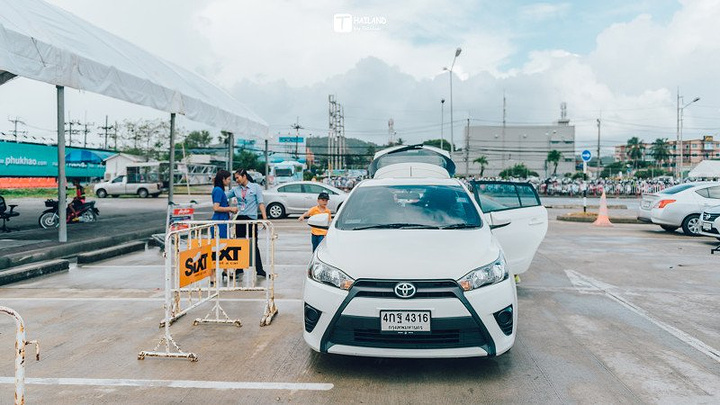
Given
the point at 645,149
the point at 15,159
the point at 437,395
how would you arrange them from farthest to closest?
the point at 645,149, the point at 15,159, the point at 437,395

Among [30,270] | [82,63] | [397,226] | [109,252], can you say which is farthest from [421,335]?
[82,63]

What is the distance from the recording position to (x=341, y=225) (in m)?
5.30

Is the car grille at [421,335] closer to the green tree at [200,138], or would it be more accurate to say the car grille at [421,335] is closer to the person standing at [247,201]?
the person standing at [247,201]

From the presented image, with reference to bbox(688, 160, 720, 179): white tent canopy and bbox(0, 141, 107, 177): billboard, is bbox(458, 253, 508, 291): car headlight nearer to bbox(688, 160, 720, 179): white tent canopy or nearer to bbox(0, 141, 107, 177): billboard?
Result: bbox(0, 141, 107, 177): billboard

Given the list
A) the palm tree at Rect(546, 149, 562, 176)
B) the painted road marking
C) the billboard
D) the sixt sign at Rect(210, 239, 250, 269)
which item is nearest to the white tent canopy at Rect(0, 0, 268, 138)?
the billboard

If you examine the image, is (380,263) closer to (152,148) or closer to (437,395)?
(437,395)

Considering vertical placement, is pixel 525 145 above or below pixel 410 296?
above

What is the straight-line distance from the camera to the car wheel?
48.0 feet

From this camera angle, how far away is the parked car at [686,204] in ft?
47.9

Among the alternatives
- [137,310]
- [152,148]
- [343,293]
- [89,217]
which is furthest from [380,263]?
[152,148]

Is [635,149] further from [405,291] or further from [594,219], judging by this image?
[405,291]

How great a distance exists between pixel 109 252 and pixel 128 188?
28.9 m

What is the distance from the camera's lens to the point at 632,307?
6719mm

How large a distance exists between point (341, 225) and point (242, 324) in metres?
1.75
